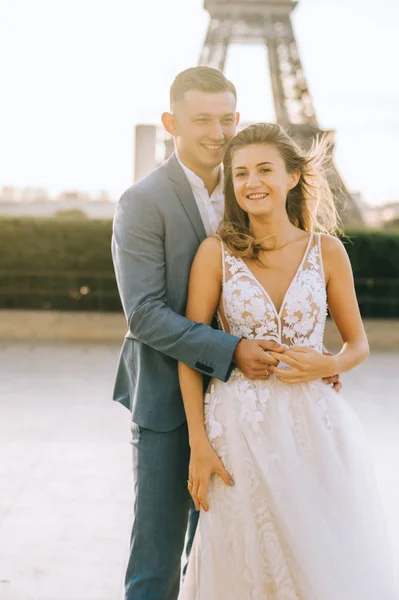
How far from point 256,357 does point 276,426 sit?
190 mm

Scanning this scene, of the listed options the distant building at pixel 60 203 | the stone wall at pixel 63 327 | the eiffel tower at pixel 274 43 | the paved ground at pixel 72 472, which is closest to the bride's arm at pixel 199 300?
the paved ground at pixel 72 472

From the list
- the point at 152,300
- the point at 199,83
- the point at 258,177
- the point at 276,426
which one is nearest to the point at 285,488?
the point at 276,426

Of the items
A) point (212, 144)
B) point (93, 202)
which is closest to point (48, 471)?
point (212, 144)

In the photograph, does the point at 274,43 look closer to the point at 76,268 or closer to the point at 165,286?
the point at 76,268

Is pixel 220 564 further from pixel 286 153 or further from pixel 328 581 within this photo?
pixel 286 153

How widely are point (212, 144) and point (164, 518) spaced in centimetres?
109

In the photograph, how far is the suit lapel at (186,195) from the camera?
195 cm

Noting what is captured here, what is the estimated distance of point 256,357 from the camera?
1719mm

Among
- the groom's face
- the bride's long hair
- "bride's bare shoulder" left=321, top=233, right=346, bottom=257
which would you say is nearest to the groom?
the groom's face

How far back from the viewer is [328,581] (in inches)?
65.6

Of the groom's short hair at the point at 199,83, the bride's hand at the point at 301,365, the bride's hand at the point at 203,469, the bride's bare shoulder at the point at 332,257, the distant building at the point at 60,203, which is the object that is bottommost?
the bride's hand at the point at 203,469

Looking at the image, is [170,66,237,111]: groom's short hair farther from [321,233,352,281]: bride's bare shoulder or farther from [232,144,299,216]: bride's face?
[321,233,352,281]: bride's bare shoulder

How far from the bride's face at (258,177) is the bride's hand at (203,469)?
643mm

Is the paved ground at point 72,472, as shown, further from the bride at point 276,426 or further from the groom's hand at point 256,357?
the groom's hand at point 256,357
